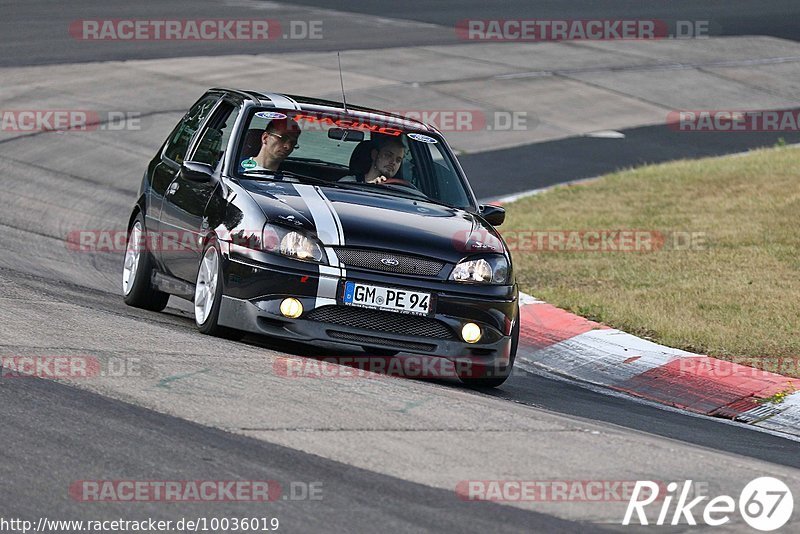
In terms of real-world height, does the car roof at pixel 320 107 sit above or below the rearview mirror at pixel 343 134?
above

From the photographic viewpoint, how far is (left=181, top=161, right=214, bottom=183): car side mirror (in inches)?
357

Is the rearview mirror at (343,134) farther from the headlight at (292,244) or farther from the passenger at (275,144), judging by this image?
the headlight at (292,244)

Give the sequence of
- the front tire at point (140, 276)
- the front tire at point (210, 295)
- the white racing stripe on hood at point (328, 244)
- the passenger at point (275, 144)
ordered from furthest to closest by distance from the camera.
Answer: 1. the front tire at point (140, 276)
2. the passenger at point (275, 144)
3. the front tire at point (210, 295)
4. the white racing stripe on hood at point (328, 244)

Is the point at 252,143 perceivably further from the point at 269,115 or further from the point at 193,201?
the point at 193,201

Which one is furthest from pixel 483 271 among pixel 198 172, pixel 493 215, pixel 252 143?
pixel 198 172

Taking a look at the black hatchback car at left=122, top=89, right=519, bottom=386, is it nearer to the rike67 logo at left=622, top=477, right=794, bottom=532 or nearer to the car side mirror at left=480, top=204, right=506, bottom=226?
the car side mirror at left=480, top=204, right=506, bottom=226

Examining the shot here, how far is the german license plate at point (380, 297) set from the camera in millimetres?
8047

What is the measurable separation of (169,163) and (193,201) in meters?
1.02

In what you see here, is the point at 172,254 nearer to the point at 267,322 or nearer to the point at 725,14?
the point at 267,322

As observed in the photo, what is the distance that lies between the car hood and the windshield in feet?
0.88

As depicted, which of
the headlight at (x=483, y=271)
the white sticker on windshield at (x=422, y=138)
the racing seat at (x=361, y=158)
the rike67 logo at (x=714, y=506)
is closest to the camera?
the rike67 logo at (x=714, y=506)

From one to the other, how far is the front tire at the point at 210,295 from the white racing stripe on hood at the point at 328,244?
0.63 metres

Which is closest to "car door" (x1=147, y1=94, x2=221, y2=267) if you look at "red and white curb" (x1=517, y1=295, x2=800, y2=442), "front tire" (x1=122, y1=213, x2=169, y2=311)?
"front tire" (x1=122, y1=213, x2=169, y2=311)

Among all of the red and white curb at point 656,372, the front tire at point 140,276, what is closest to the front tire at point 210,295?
the front tire at point 140,276
